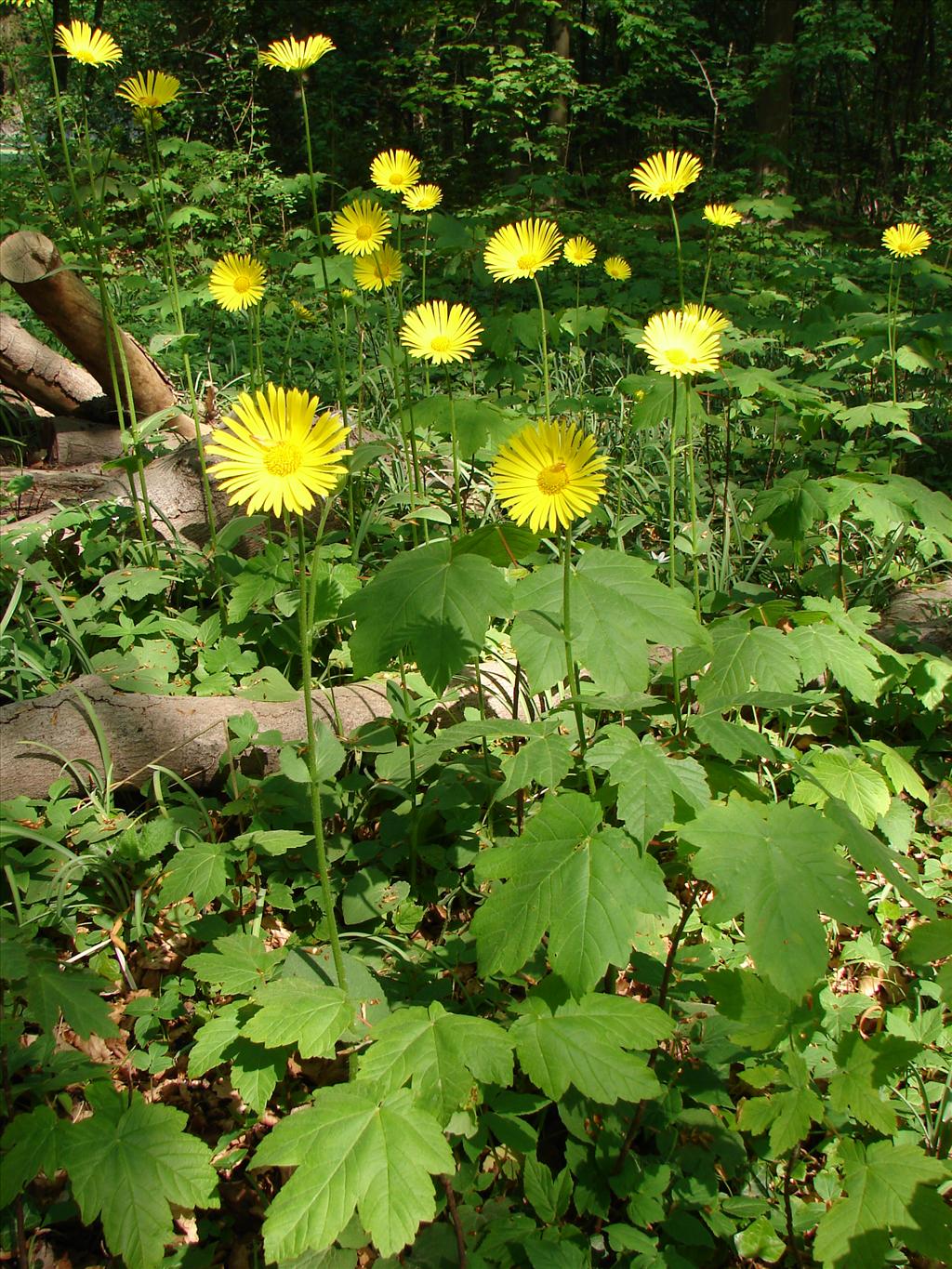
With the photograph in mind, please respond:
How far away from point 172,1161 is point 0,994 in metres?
0.35

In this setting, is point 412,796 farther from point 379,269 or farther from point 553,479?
point 379,269

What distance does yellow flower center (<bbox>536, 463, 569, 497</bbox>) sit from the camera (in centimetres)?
138

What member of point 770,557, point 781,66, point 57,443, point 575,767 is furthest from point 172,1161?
point 781,66

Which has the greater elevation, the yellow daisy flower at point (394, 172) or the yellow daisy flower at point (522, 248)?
the yellow daisy flower at point (394, 172)

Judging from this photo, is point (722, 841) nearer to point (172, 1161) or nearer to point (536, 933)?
point (536, 933)

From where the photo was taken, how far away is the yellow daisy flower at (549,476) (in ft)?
4.49

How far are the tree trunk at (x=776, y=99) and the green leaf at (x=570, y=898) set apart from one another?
10154 mm

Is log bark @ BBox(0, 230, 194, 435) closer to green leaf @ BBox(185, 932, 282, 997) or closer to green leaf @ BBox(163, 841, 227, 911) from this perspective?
green leaf @ BBox(163, 841, 227, 911)

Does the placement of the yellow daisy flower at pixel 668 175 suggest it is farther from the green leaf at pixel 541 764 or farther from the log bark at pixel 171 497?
the log bark at pixel 171 497

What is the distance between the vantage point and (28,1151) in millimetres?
1139

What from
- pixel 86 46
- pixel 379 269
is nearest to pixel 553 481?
pixel 379 269

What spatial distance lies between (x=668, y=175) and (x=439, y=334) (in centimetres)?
72

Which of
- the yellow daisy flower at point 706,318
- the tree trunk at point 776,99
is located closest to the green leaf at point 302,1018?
the yellow daisy flower at point 706,318

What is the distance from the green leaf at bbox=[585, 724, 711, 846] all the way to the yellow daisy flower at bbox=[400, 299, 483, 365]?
1.13 metres
